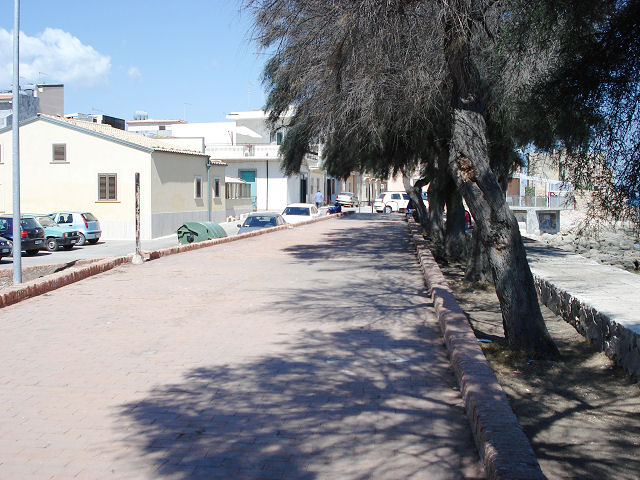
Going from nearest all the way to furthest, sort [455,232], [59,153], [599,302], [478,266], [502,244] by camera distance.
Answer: [502,244]
[599,302]
[478,266]
[455,232]
[59,153]

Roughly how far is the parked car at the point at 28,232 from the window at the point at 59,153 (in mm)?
8958

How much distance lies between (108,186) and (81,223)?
12.7 feet

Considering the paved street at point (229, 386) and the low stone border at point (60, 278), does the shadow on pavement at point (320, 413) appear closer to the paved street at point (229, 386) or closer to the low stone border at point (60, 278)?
the paved street at point (229, 386)

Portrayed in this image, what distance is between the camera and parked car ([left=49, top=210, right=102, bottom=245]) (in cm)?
3081

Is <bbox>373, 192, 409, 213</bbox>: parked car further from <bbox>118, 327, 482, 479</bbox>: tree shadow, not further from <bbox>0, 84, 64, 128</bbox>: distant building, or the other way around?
<bbox>118, 327, 482, 479</bbox>: tree shadow

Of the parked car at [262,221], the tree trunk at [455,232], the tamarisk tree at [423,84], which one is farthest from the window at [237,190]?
the tamarisk tree at [423,84]

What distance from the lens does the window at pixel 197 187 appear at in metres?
38.8

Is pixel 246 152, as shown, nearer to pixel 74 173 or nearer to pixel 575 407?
pixel 74 173

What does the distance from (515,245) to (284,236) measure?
51.9 ft

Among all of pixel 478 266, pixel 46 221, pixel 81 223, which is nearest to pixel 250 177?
pixel 81 223

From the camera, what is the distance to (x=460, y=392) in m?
5.76

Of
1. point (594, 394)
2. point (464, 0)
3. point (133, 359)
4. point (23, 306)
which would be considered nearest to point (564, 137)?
point (464, 0)

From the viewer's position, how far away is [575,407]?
6.74 meters

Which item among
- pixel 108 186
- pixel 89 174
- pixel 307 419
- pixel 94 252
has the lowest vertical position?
pixel 94 252
